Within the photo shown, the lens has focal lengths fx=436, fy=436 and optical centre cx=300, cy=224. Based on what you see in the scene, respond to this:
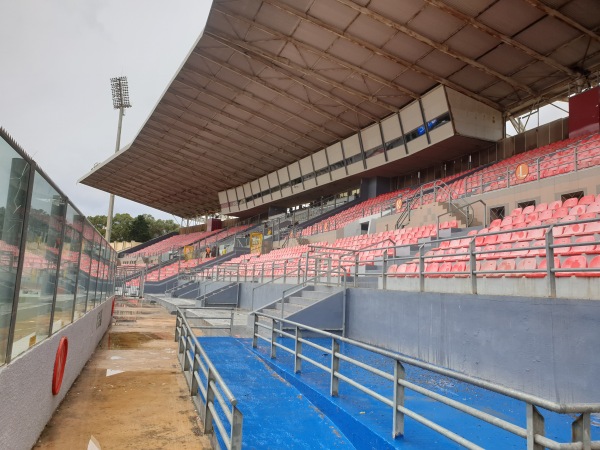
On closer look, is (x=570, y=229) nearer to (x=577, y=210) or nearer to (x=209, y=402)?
(x=577, y=210)

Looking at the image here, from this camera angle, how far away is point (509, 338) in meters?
6.25

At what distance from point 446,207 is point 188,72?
17.7 metres

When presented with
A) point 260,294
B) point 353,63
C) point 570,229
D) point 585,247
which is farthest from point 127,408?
point 353,63

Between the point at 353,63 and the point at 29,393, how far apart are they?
69.5ft

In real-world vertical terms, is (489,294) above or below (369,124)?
below

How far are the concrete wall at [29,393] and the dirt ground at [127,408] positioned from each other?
0.70 ft

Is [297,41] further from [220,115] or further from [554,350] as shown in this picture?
[554,350]

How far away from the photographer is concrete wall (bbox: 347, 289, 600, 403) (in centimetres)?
520

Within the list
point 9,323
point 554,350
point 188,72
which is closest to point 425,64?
point 188,72

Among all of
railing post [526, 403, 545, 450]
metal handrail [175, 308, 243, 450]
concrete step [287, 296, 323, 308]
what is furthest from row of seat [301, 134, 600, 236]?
railing post [526, 403, 545, 450]

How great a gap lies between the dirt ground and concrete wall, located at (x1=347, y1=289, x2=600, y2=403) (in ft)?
14.0

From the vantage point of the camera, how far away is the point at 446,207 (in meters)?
16.3

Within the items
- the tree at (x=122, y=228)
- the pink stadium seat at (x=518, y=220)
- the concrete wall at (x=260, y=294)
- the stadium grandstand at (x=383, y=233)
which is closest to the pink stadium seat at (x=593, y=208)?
the stadium grandstand at (x=383, y=233)

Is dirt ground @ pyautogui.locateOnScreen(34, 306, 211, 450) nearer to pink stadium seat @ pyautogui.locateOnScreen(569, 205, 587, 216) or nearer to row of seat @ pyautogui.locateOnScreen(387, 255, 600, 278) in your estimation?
row of seat @ pyautogui.locateOnScreen(387, 255, 600, 278)
